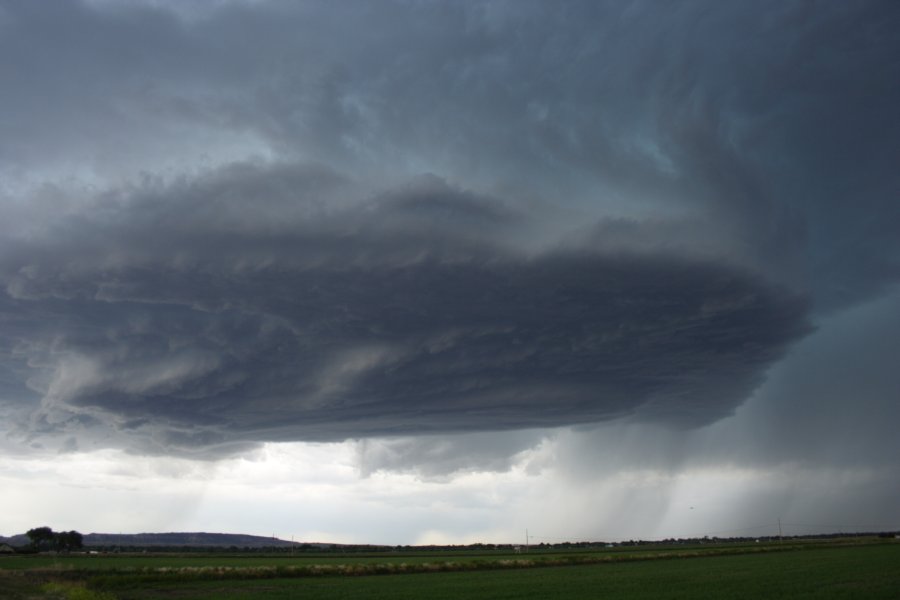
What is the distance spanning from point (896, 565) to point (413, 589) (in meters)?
56.0

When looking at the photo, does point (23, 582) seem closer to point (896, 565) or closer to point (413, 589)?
point (413, 589)

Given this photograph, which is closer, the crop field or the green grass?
A: the green grass

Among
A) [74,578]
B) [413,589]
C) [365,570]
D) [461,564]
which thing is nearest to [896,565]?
[413,589]

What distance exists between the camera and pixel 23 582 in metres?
84.8

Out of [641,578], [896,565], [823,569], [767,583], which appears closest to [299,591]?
[641,578]

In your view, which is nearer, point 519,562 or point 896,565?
point 896,565

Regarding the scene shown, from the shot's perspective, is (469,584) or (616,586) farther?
(469,584)

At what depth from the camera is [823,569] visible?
3118 inches

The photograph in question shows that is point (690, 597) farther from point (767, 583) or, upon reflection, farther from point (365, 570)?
point (365, 570)

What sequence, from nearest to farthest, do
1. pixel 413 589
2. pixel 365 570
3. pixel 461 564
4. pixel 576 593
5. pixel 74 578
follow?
pixel 576 593, pixel 413 589, pixel 74 578, pixel 365 570, pixel 461 564

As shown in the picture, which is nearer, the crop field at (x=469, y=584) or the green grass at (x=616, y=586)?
the green grass at (x=616, y=586)

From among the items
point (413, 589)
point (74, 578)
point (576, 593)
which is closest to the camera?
point (576, 593)

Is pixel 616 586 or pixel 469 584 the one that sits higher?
pixel 616 586

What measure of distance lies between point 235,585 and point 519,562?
57256 mm
